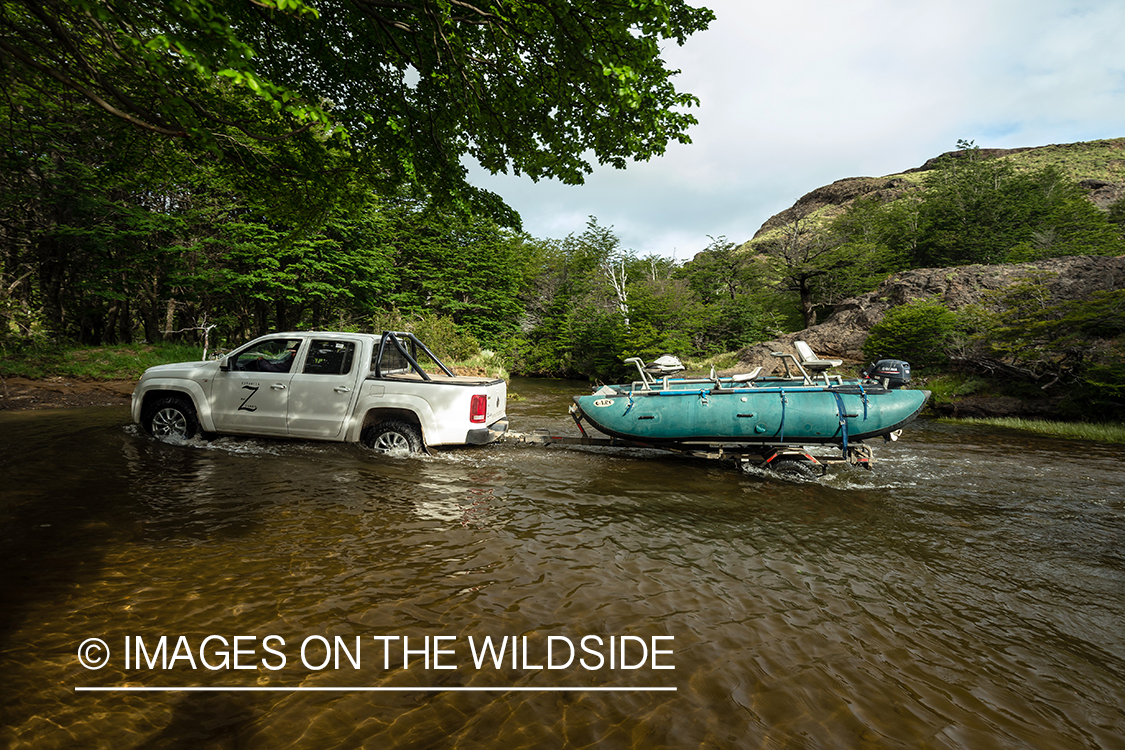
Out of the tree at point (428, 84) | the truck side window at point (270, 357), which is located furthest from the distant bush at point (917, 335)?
the truck side window at point (270, 357)

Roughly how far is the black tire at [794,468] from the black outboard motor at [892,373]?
3.48 meters

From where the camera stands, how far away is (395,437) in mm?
6602

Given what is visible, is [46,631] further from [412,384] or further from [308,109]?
Answer: [308,109]

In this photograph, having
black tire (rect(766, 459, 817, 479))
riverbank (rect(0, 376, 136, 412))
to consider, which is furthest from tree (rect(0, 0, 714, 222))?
riverbank (rect(0, 376, 136, 412))

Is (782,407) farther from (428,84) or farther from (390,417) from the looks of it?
(428,84)

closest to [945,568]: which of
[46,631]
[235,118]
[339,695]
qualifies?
[339,695]

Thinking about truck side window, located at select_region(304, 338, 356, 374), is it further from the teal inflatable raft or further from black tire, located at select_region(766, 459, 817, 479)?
black tire, located at select_region(766, 459, 817, 479)

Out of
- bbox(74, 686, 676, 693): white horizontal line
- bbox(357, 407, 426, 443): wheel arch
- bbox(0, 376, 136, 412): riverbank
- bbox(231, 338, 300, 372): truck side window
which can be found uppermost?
bbox(231, 338, 300, 372): truck side window

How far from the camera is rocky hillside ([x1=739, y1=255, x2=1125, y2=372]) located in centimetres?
1781

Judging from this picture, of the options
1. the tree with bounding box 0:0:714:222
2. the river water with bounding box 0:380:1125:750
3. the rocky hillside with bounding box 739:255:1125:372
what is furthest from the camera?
the rocky hillside with bounding box 739:255:1125:372

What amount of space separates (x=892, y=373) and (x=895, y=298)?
15225mm

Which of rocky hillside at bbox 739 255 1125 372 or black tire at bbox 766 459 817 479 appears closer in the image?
black tire at bbox 766 459 817 479

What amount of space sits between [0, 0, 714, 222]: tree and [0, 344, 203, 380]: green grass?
10.9 m

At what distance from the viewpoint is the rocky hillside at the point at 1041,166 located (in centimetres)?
4422
